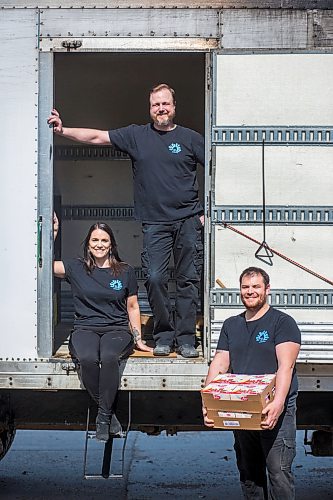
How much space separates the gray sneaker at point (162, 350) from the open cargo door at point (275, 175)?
16.1 inches

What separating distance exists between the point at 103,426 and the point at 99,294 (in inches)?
30.5

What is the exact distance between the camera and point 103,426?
5.50 meters

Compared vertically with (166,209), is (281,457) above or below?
below

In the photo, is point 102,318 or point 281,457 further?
point 102,318

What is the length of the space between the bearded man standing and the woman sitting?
0.16 metres

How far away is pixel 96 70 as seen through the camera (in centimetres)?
747

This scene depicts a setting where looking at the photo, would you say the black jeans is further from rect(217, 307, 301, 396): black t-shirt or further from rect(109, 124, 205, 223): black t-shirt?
rect(109, 124, 205, 223): black t-shirt

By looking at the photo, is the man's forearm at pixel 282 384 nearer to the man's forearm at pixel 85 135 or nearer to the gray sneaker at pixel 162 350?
the gray sneaker at pixel 162 350

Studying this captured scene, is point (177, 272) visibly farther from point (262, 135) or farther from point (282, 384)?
point (282, 384)

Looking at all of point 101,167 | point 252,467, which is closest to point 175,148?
point 252,467

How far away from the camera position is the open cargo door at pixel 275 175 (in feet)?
17.8

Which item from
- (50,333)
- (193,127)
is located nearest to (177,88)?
A: (193,127)

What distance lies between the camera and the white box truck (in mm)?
5430

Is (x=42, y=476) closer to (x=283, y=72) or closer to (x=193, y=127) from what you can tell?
(x=193, y=127)
